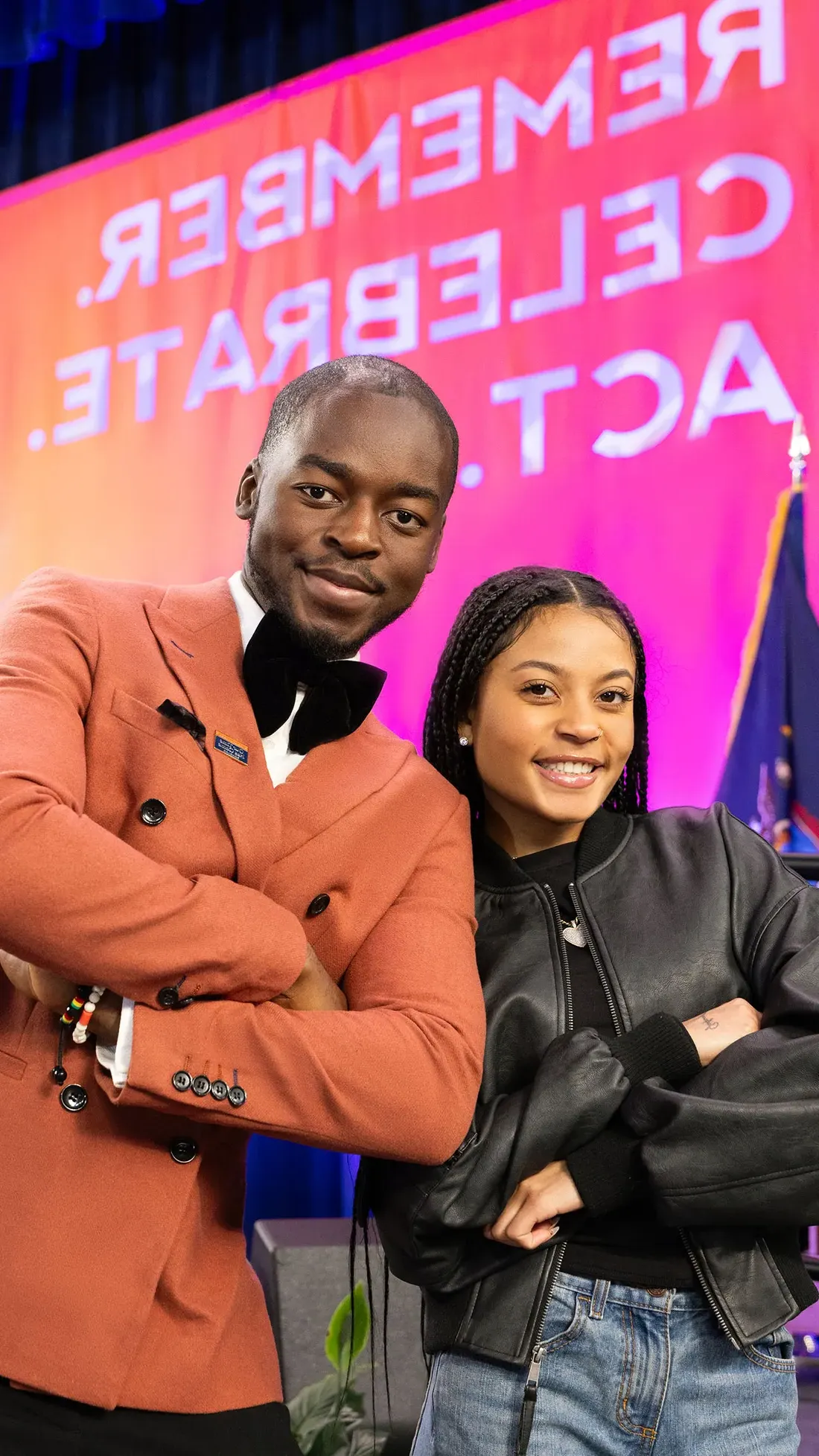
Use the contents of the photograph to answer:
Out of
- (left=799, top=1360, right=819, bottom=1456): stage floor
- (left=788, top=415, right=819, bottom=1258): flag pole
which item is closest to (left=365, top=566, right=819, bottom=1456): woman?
(left=799, top=1360, right=819, bottom=1456): stage floor

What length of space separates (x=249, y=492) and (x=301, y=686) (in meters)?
0.28

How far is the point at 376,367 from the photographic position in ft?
5.88

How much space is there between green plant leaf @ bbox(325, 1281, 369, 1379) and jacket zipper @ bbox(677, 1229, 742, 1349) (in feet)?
5.14

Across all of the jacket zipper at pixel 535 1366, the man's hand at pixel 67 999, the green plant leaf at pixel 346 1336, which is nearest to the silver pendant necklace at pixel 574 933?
the jacket zipper at pixel 535 1366

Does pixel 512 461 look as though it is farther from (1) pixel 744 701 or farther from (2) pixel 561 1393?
(2) pixel 561 1393

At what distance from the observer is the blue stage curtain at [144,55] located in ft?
15.4

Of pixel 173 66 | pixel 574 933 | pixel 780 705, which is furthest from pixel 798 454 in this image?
pixel 173 66

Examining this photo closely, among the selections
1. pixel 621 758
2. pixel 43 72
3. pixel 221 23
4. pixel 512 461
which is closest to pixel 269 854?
pixel 621 758

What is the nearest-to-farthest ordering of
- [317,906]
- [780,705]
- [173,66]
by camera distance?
[317,906] → [780,705] → [173,66]

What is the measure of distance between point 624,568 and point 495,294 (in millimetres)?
972

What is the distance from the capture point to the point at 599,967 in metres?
1.85

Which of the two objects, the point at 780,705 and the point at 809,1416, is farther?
the point at 780,705

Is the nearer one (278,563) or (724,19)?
(278,563)

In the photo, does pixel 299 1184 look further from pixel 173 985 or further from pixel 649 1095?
pixel 173 985
